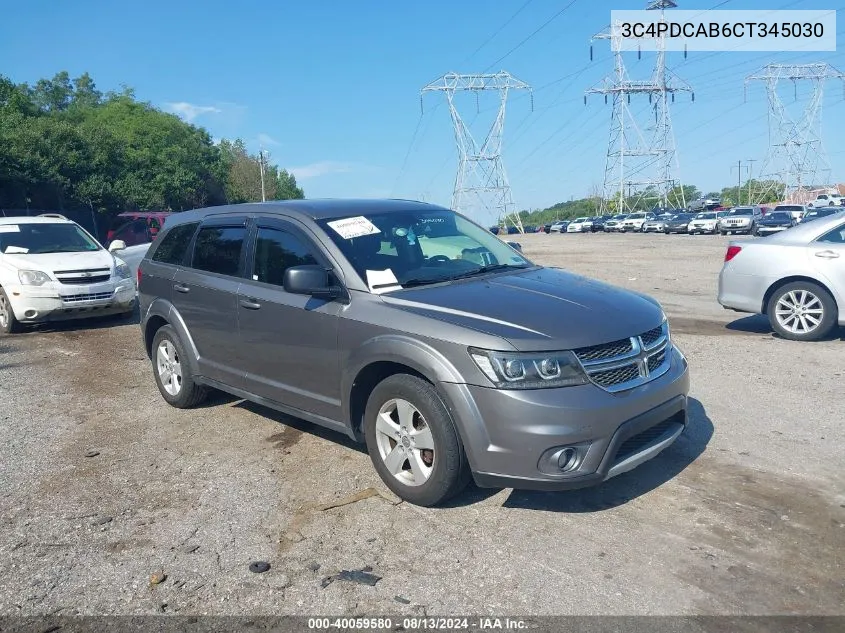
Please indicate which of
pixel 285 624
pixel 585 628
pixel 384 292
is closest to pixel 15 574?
pixel 285 624

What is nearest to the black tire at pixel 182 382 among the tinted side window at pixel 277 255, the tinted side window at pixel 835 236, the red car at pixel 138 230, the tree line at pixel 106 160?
the tinted side window at pixel 277 255

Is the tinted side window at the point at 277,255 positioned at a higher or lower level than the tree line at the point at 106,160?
lower

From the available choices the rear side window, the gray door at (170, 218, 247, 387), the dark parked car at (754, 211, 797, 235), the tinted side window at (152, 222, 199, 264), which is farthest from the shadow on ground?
the dark parked car at (754, 211, 797, 235)

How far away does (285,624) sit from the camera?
317cm

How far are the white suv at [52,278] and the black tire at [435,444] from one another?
7787mm

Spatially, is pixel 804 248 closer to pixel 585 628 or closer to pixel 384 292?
pixel 384 292

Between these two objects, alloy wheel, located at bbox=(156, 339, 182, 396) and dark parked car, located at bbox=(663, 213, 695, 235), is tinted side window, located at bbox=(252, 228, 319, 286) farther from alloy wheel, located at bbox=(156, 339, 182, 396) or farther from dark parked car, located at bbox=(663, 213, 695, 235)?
dark parked car, located at bbox=(663, 213, 695, 235)

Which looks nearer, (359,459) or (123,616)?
(123,616)

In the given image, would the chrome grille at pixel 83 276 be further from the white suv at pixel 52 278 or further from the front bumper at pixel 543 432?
the front bumper at pixel 543 432

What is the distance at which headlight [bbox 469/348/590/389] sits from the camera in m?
3.80

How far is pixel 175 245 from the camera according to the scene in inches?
256

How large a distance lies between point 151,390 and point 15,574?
3721 millimetres

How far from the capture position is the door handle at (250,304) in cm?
524

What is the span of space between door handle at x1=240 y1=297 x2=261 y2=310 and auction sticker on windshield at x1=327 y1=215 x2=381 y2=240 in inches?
32.0
